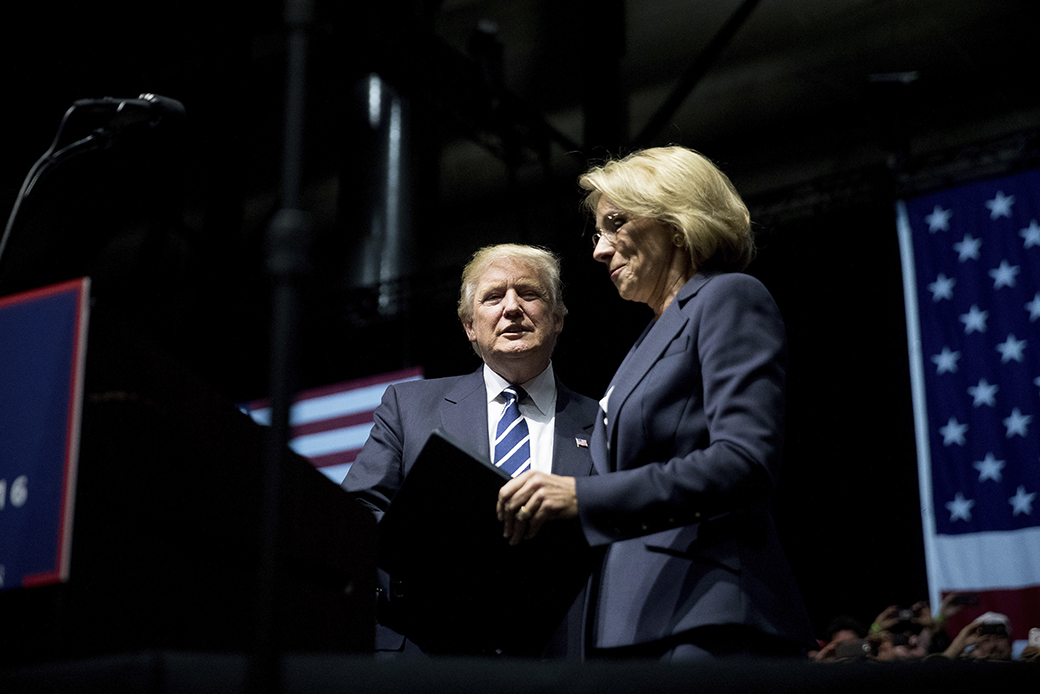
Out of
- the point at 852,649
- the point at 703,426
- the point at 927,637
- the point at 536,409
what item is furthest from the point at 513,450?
the point at 927,637

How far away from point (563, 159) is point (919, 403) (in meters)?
3.27

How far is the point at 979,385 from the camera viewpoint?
4.68 metres

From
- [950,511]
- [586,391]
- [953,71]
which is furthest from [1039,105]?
[586,391]

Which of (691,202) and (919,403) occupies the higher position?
(919,403)

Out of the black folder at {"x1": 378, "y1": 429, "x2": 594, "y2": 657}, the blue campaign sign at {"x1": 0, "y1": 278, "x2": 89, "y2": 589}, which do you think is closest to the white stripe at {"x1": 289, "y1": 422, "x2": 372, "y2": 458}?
the black folder at {"x1": 378, "y1": 429, "x2": 594, "y2": 657}

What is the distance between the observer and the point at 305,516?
109 centimetres

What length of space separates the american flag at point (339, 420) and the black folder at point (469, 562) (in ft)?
13.4

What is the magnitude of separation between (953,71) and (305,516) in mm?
6129

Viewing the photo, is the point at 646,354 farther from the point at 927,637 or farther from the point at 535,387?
the point at 927,637

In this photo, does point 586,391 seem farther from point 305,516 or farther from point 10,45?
point 305,516

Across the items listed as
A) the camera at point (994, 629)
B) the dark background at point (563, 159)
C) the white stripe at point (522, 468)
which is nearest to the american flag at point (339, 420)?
the dark background at point (563, 159)

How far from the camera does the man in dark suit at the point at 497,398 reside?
190cm

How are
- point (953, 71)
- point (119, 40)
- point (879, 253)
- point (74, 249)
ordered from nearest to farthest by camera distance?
point (879, 253) < point (119, 40) < point (953, 71) < point (74, 249)

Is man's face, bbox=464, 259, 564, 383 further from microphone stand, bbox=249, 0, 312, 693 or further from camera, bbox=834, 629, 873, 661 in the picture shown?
camera, bbox=834, 629, 873, 661
